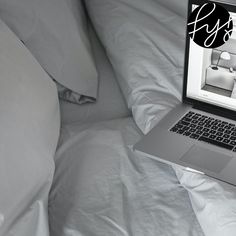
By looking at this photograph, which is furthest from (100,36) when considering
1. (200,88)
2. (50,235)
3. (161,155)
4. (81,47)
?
(50,235)

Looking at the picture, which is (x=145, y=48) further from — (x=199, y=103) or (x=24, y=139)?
(x=24, y=139)

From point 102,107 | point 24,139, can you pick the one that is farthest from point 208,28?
point 24,139

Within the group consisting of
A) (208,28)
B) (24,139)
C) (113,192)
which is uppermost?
(208,28)

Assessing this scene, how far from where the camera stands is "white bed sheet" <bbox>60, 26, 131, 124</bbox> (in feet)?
3.92

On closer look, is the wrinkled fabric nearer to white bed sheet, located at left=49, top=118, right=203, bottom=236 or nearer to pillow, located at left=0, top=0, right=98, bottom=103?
white bed sheet, located at left=49, top=118, right=203, bottom=236

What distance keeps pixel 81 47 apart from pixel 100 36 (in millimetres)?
101

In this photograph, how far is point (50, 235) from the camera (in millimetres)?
859

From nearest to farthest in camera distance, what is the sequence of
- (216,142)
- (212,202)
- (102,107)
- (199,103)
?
(212,202) → (216,142) → (199,103) → (102,107)

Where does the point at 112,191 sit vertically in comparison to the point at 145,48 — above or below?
below

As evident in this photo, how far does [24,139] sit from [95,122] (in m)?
0.32

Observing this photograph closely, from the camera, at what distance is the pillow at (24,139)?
804 mm

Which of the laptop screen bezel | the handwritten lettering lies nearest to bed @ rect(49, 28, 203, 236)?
the laptop screen bezel

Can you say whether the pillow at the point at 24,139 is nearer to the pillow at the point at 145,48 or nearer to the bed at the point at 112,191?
the bed at the point at 112,191

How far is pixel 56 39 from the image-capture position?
48.1 inches
